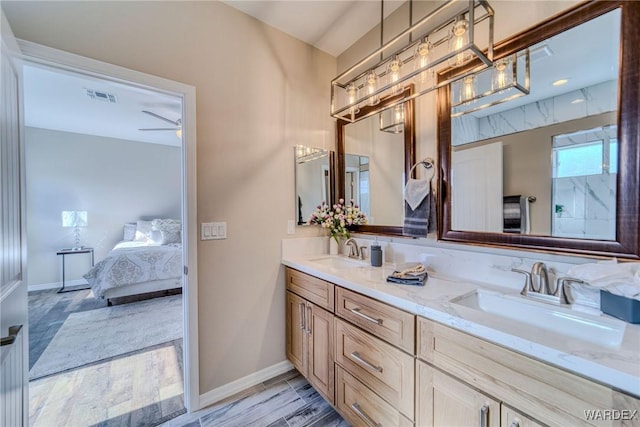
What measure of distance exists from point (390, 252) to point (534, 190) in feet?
3.15

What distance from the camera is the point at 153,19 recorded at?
153 cm

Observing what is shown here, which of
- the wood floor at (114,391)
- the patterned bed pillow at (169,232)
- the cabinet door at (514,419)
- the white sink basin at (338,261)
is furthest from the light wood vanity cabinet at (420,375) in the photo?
the patterned bed pillow at (169,232)

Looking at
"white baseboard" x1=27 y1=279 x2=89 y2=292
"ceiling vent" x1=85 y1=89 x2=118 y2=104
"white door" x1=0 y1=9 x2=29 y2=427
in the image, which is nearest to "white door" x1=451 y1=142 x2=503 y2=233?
"white door" x1=0 y1=9 x2=29 y2=427

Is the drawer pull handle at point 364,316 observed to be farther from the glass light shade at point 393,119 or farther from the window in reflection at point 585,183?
the glass light shade at point 393,119

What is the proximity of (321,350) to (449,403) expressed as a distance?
34.1 inches

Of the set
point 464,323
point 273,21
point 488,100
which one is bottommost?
point 464,323

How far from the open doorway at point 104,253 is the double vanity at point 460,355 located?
40.5 inches

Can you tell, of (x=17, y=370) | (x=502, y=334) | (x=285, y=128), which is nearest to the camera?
(x=502, y=334)

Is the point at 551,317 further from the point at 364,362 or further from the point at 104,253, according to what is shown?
the point at 104,253

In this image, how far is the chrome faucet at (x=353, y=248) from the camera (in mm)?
2143

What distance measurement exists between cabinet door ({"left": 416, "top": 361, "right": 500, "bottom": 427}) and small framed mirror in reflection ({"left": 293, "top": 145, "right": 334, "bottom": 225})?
1.42 meters

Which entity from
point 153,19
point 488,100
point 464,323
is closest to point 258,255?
point 464,323

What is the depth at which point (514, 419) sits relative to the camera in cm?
81

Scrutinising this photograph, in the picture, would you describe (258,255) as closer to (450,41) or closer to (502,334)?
(502,334)
